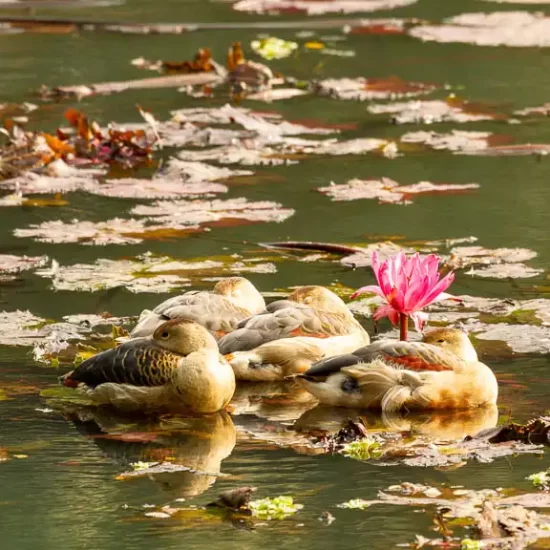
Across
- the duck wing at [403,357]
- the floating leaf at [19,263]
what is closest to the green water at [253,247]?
the floating leaf at [19,263]

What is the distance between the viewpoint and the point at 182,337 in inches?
216

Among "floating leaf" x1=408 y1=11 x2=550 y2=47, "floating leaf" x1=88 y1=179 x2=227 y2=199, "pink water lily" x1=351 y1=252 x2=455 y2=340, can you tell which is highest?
"floating leaf" x1=408 y1=11 x2=550 y2=47

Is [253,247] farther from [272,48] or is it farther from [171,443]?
[272,48]

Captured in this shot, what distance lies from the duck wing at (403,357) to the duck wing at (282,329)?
373mm

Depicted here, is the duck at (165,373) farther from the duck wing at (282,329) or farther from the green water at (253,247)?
the duck wing at (282,329)

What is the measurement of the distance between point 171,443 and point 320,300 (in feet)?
3.68

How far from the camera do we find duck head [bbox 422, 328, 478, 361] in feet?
18.1

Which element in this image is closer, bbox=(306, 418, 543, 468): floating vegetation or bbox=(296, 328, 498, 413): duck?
bbox=(306, 418, 543, 468): floating vegetation

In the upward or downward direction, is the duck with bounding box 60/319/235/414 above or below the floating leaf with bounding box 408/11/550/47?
below

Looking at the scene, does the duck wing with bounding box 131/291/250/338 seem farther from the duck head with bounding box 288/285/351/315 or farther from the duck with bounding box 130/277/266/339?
the duck head with bounding box 288/285/351/315

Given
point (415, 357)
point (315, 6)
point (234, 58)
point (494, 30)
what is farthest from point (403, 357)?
point (315, 6)

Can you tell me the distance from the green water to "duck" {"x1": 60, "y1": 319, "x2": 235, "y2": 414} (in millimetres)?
101

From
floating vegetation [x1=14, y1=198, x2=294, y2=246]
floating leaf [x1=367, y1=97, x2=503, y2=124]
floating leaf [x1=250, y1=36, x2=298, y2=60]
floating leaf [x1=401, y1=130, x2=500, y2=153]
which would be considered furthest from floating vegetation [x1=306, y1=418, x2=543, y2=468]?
floating leaf [x1=250, y1=36, x2=298, y2=60]

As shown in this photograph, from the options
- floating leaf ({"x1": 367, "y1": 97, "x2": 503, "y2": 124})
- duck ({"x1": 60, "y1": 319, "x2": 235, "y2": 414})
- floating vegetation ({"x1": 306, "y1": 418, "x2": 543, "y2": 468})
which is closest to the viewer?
floating vegetation ({"x1": 306, "y1": 418, "x2": 543, "y2": 468})
